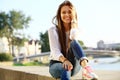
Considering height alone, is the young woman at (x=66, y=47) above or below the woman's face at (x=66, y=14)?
below

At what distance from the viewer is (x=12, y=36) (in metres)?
43.0

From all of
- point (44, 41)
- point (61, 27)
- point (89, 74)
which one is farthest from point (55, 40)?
point (44, 41)

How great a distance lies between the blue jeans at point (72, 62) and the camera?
280 centimetres

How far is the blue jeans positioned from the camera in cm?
280

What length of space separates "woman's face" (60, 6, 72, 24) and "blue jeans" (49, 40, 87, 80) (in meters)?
0.28

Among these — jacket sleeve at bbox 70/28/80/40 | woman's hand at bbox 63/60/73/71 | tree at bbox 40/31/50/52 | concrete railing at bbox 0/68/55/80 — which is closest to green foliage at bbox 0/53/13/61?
tree at bbox 40/31/50/52

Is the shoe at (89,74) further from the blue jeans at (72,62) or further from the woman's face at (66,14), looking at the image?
the woman's face at (66,14)

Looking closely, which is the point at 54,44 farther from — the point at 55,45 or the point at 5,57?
the point at 5,57

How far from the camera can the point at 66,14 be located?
119 inches

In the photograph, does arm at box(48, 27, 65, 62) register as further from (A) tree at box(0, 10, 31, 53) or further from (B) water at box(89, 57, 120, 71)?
(A) tree at box(0, 10, 31, 53)

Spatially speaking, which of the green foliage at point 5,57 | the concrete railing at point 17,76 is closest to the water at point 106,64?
the green foliage at point 5,57

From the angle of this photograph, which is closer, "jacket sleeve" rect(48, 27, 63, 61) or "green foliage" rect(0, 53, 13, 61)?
"jacket sleeve" rect(48, 27, 63, 61)

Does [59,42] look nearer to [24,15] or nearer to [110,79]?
[110,79]

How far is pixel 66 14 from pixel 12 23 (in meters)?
41.2
